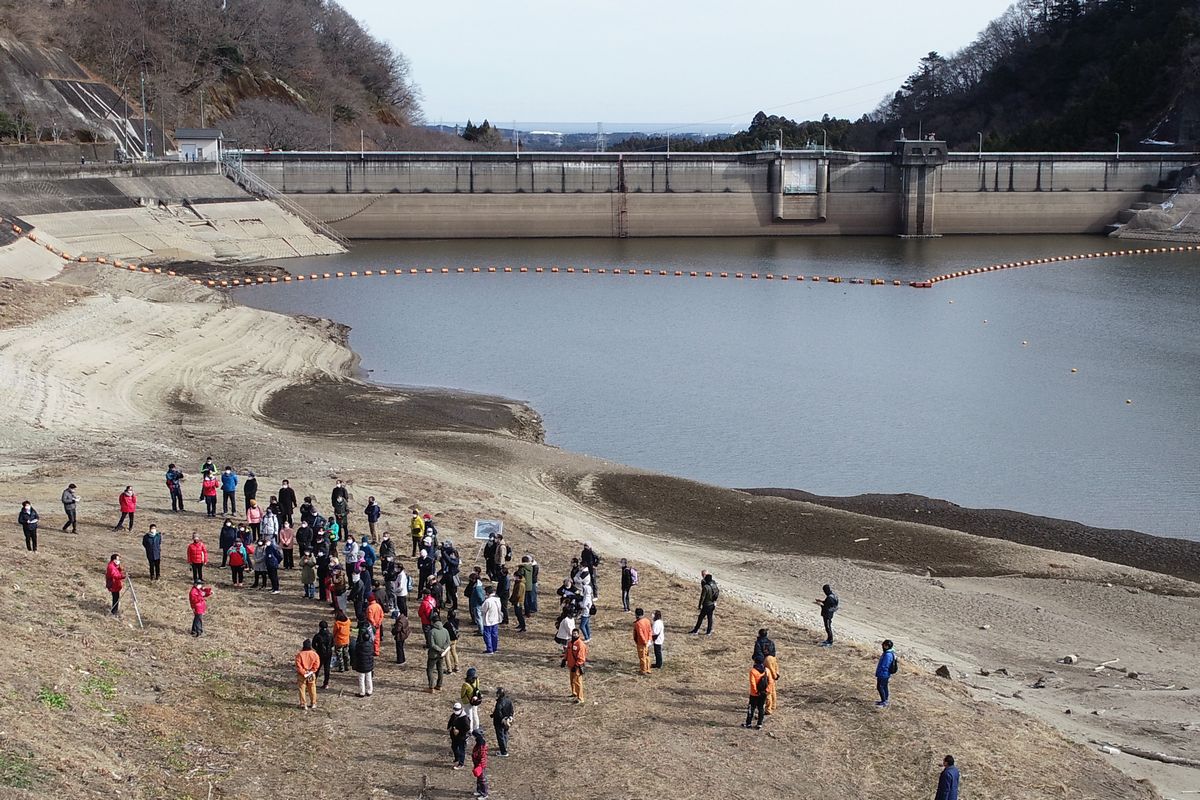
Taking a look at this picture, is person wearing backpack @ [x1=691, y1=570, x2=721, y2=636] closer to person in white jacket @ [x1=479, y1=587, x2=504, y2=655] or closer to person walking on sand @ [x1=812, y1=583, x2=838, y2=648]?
person walking on sand @ [x1=812, y1=583, x2=838, y2=648]

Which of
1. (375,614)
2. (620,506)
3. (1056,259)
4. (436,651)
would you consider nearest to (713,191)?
(1056,259)

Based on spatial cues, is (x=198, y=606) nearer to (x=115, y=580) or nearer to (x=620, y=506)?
(x=115, y=580)

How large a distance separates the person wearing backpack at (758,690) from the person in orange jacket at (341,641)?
502 centimetres

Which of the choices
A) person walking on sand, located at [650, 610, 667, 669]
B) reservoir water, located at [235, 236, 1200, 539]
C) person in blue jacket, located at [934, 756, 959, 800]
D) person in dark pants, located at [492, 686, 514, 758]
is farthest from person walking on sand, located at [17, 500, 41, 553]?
reservoir water, located at [235, 236, 1200, 539]

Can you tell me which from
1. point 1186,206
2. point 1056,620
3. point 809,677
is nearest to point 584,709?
point 809,677

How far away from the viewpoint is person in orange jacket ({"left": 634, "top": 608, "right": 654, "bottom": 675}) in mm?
17047

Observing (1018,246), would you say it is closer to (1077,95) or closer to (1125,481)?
(1077,95)

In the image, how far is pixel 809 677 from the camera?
17375mm

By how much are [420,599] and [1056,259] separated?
234 ft

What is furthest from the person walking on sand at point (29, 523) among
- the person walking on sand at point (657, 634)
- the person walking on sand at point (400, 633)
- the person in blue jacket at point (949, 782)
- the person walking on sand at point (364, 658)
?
the person in blue jacket at point (949, 782)

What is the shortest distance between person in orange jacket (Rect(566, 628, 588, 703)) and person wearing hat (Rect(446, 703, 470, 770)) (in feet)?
6.96

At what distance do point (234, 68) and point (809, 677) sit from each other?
10254cm

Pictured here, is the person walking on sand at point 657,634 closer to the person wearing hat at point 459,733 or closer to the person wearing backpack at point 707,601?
the person wearing backpack at point 707,601

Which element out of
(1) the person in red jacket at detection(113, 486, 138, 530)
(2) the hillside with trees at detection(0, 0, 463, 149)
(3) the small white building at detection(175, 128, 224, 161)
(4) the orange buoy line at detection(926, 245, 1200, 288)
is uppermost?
(2) the hillside with trees at detection(0, 0, 463, 149)
